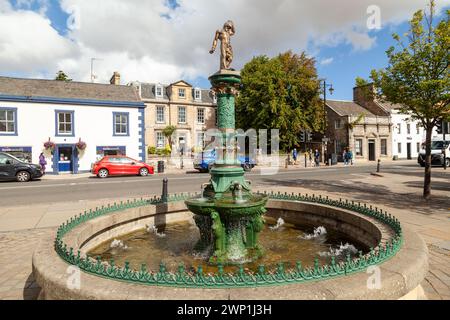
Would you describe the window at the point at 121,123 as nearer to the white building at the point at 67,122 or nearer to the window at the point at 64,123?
the white building at the point at 67,122

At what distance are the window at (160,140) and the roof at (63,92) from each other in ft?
36.0

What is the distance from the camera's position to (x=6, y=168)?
784 inches

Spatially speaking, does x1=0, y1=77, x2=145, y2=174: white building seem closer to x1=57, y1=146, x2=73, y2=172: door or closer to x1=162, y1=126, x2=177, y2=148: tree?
x1=57, y1=146, x2=73, y2=172: door

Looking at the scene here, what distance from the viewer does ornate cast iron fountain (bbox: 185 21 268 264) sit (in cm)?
568

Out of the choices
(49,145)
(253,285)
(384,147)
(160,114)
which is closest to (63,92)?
(49,145)

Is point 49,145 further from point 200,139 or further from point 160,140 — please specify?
point 200,139

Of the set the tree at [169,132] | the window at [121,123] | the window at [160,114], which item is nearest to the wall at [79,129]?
the window at [121,123]

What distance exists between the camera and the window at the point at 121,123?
2833cm

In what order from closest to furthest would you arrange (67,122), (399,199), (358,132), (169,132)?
(399,199)
(67,122)
(169,132)
(358,132)

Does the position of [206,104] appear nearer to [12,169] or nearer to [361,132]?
[361,132]

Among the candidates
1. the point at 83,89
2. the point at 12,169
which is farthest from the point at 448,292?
the point at 83,89

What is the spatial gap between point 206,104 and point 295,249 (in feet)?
130

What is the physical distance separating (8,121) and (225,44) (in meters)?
24.8

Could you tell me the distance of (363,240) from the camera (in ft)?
21.1
